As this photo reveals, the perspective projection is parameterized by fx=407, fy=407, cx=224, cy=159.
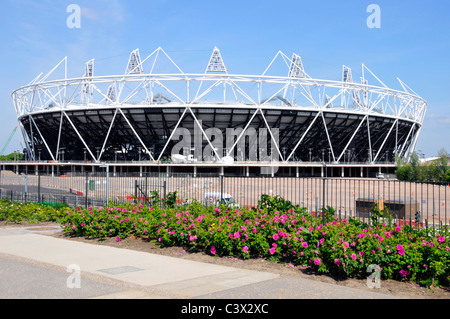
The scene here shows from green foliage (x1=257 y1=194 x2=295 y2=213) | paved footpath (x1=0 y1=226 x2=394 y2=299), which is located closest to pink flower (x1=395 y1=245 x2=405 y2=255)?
paved footpath (x1=0 y1=226 x2=394 y2=299)

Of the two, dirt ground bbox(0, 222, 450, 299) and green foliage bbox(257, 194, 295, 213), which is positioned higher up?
green foliage bbox(257, 194, 295, 213)

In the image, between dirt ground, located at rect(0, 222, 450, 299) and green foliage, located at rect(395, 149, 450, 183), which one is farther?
green foliage, located at rect(395, 149, 450, 183)

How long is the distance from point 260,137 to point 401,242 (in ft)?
183

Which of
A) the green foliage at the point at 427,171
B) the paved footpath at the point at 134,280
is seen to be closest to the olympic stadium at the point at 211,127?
the green foliage at the point at 427,171

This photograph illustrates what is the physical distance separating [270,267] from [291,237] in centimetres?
79

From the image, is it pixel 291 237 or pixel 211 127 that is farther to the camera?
pixel 211 127

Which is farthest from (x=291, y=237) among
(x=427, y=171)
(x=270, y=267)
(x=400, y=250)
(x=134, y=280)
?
(x=427, y=171)

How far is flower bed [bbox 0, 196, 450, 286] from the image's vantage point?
283 inches

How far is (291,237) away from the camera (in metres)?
8.62

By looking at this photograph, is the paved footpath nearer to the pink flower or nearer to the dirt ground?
the dirt ground

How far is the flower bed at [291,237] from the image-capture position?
7.20 meters

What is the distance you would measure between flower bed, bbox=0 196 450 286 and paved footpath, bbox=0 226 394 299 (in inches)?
32.6

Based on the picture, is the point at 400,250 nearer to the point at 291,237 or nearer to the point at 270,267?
the point at 291,237
